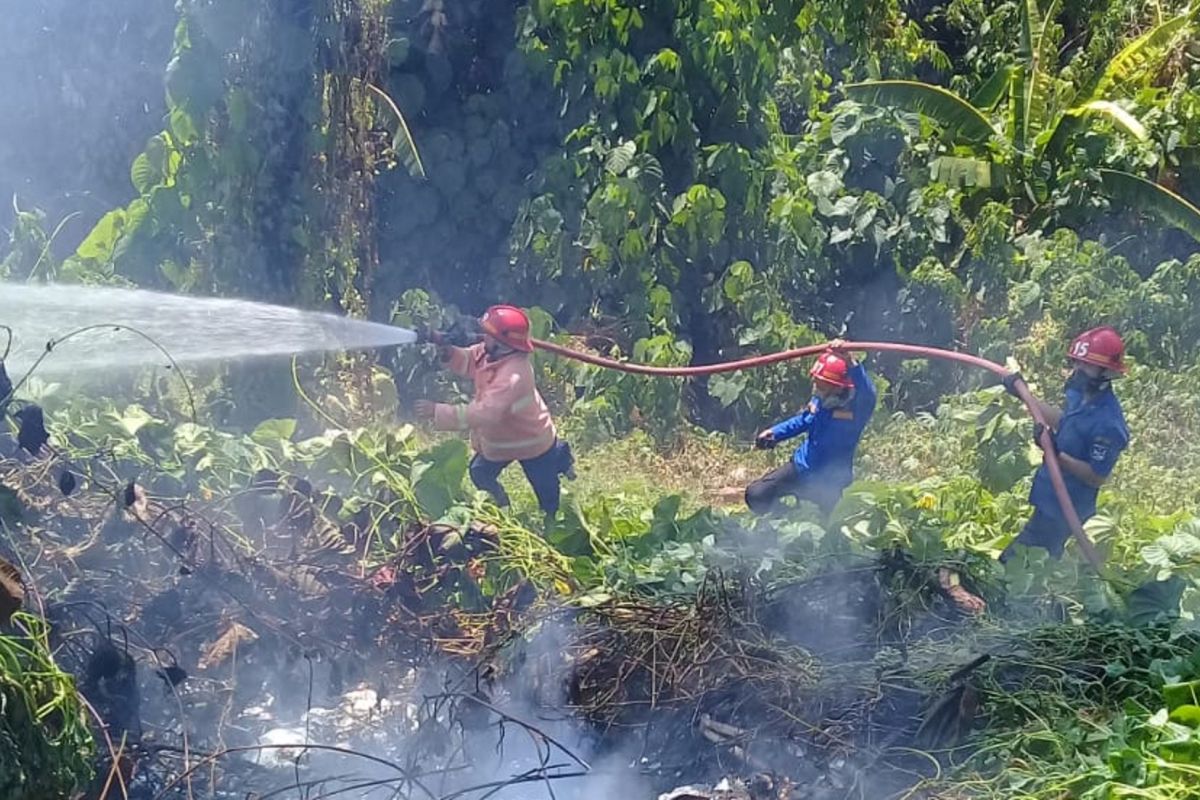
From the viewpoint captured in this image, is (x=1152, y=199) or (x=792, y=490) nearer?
(x=792, y=490)

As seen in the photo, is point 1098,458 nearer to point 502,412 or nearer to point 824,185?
point 502,412

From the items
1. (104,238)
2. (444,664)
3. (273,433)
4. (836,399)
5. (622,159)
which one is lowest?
(104,238)

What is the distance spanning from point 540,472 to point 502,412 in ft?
1.29

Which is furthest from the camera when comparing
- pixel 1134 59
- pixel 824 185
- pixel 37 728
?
pixel 1134 59

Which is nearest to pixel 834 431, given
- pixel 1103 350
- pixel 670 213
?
pixel 1103 350

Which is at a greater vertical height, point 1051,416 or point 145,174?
point 1051,416

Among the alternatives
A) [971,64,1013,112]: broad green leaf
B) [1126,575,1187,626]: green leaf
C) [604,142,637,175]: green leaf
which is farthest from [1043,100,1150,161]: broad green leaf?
[1126,575,1187,626]: green leaf

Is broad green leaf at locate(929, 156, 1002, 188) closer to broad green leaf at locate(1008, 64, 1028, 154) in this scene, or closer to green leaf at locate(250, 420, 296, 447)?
broad green leaf at locate(1008, 64, 1028, 154)

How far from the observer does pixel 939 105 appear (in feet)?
31.6

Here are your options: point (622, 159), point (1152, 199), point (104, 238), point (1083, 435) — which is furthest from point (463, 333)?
point (1152, 199)

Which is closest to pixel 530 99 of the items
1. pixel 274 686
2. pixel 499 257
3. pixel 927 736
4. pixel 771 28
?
pixel 499 257

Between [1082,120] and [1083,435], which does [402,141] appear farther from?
[1083,435]

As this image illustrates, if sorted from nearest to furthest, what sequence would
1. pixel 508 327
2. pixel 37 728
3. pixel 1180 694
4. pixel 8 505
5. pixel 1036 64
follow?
pixel 37 728 < pixel 1180 694 < pixel 8 505 < pixel 508 327 < pixel 1036 64

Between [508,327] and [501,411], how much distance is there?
0.41m
